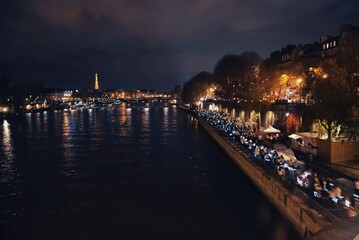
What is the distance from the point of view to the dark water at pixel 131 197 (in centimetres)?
1617

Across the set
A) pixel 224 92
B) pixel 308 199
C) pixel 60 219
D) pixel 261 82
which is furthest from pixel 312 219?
pixel 224 92

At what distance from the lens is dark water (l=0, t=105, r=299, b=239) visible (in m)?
16.2

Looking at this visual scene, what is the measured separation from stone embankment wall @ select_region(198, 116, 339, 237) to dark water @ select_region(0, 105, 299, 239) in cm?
64

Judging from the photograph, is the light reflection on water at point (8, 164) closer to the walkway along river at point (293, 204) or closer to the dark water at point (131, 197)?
the dark water at point (131, 197)

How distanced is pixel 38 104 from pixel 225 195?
133738mm

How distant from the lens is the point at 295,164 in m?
20.0

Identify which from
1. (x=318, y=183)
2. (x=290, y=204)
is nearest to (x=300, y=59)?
(x=318, y=183)

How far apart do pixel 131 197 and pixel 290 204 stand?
10.1 metres

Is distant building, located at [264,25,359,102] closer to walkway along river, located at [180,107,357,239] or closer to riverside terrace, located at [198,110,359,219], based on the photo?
riverside terrace, located at [198,110,359,219]

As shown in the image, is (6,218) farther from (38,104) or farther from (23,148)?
(38,104)

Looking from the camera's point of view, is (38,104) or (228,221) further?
(38,104)

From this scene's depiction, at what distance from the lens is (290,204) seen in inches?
584

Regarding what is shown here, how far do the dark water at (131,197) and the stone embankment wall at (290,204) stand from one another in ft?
2.09

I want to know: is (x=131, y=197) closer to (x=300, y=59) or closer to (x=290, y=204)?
(x=290, y=204)
